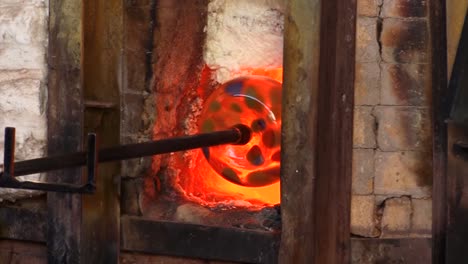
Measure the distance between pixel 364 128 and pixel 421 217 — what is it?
51cm

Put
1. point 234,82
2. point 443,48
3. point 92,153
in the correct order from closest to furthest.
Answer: point 92,153, point 443,48, point 234,82

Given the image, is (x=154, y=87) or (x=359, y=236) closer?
(x=359, y=236)

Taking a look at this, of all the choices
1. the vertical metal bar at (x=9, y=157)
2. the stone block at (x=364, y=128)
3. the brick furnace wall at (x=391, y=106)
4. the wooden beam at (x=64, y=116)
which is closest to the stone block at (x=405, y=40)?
the brick furnace wall at (x=391, y=106)

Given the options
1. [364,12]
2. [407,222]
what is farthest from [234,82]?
[407,222]

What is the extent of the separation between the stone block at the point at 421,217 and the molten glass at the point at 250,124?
2.58 ft

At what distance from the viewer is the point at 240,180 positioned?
5.20 meters

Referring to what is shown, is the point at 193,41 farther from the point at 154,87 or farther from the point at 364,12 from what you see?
the point at 364,12

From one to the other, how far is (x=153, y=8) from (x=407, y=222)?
1774 mm

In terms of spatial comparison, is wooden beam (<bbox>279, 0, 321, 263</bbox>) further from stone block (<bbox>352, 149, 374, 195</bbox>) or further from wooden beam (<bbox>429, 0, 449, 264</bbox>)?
wooden beam (<bbox>429, 0, 449, 264</bbox>)

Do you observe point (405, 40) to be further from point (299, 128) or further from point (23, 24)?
point (23, 24)

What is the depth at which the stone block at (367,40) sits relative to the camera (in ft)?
15.2

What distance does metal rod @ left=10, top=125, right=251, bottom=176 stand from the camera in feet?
14.0

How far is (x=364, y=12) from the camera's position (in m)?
4.62

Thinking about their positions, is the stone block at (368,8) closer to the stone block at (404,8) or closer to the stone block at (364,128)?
the stone block at (404,8)
